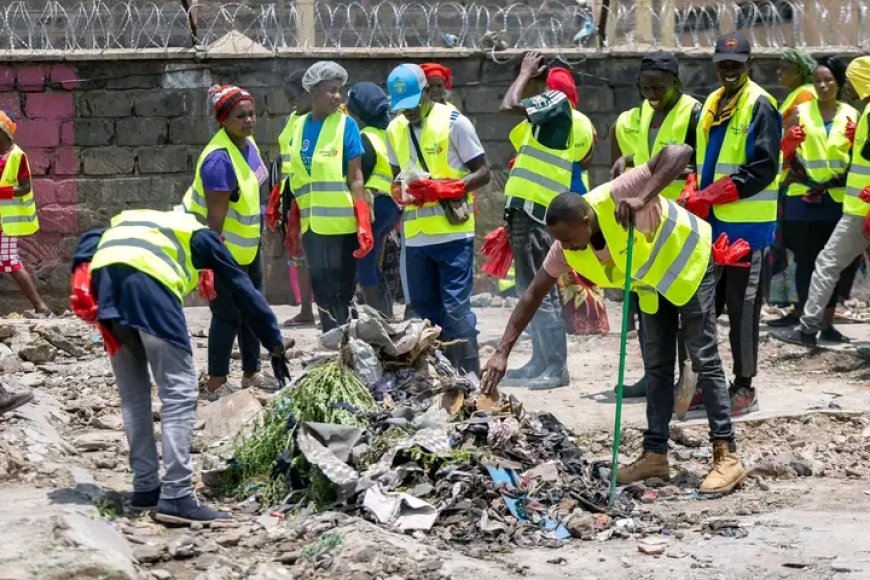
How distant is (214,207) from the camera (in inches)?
319

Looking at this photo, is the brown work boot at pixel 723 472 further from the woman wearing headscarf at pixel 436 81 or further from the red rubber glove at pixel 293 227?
the red rubber glove at pixel 293 227

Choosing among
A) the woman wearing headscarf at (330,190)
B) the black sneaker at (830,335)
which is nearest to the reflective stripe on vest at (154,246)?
the woman wearing headscarf at (330,190)

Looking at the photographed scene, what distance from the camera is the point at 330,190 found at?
8828 mm

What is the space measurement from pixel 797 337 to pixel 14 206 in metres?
6.19

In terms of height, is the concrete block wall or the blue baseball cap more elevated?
the blue baseball cap

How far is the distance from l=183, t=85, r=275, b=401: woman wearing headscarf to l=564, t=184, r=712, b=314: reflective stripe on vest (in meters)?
2.42

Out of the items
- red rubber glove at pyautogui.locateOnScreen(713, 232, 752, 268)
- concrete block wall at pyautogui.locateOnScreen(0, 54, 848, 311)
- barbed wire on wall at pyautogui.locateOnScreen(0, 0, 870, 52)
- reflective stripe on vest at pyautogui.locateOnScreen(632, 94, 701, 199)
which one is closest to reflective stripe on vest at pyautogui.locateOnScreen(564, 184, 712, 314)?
red rubber glove at pyautogui.locateOnScreen(713, 232, 752, 268)

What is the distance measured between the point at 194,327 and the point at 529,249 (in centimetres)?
321

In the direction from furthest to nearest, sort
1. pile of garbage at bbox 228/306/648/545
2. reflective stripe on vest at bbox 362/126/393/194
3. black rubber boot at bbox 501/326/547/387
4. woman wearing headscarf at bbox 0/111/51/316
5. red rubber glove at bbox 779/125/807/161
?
woman wearing headscarf at bbox 0/111/51/316 → red rubber glove at bbox 779/125/807/161 → reflective stripe on vest at bbox 362/126/393/194 → black rubber boot at bbox 501/326/547/387 → pile of garbage at bbox 228/306/648/545

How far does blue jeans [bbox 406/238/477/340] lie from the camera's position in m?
8.12

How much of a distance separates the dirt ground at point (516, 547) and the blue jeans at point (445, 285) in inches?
27.3

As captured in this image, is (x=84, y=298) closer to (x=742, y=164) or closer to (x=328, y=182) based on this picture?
(x=328, y=182)

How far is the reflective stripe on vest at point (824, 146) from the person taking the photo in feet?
33.6

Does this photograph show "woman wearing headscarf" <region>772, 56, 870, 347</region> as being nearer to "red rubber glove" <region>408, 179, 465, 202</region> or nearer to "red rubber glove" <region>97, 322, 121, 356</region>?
"red rubber glove" <region>408, 179, 465, 202</region>
